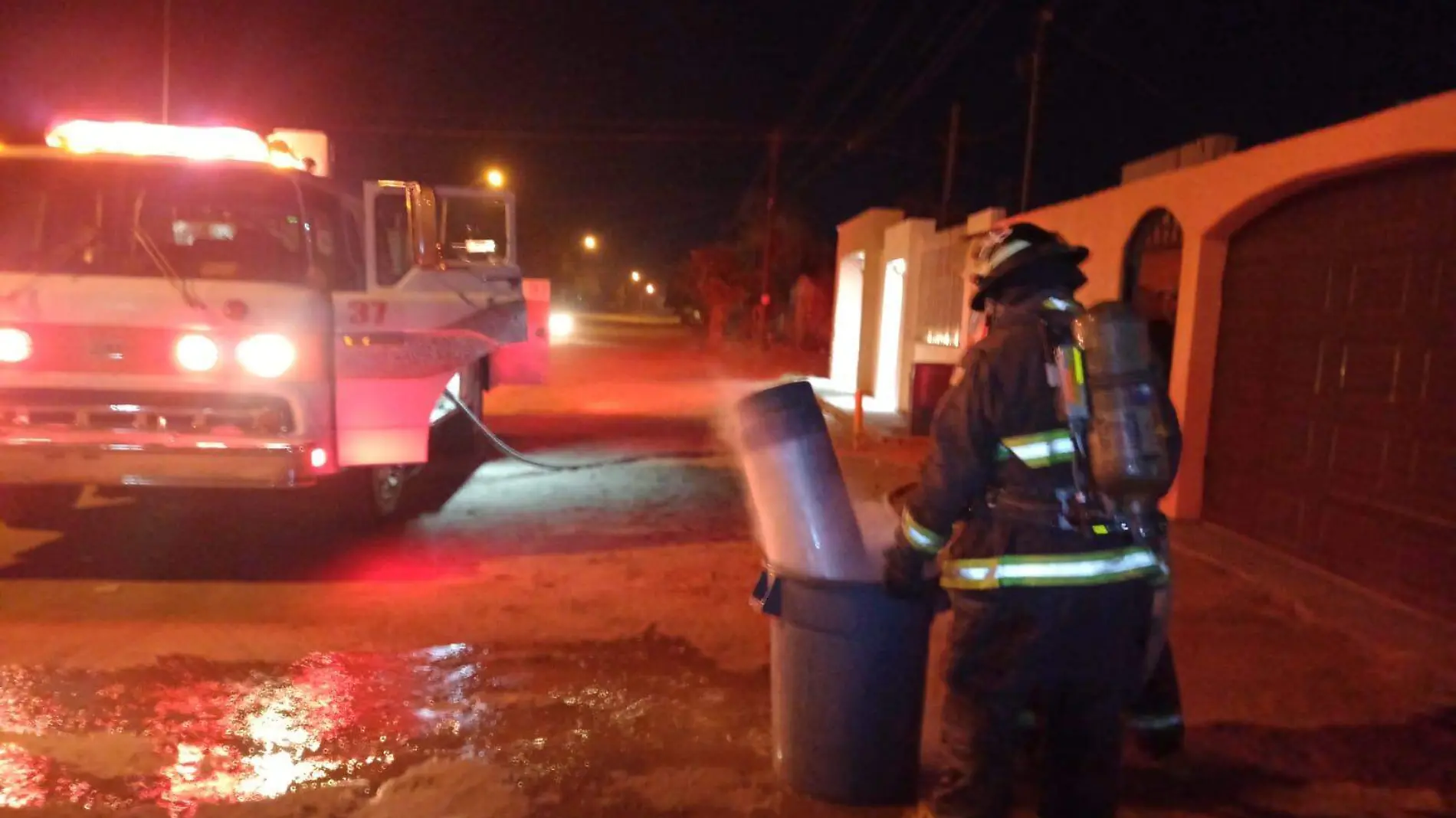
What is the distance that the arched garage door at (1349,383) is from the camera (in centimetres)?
588

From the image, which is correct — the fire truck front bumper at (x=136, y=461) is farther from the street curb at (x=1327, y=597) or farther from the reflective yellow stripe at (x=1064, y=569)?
the street curb at (x=1327, y=597)

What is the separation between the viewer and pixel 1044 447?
299 centimetres

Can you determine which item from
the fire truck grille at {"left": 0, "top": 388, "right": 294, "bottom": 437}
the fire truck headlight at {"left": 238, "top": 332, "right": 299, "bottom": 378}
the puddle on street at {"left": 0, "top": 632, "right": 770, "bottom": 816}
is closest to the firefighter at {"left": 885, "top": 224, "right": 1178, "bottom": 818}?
the puddle on street at {"left": 0, "top": 632, "right": 770, "bottom": 816}

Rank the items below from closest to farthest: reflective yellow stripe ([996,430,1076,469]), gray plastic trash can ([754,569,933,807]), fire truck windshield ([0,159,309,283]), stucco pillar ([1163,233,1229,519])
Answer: reflective yellow stripe ([996,430,1076,469])
gray plastic trash can ([754,569,933,807])
fire truck windshield ([0,159,309,283])
stucco pillar ([1163,233,1229,519])

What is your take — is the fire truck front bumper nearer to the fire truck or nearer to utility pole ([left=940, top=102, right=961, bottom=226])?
the fire truck

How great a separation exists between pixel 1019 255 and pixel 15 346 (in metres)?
5.30

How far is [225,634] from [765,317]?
28.8m

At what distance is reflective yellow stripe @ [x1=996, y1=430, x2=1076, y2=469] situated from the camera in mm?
2984

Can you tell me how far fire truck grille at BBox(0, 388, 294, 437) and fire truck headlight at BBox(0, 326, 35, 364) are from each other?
0.17 metres

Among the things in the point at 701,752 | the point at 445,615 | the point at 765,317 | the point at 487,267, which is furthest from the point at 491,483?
the point at 765,317

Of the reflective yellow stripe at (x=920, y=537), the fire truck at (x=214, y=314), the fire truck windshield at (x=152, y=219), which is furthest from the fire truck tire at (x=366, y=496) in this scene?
the reflective yellow stripe at (x=920, y=537)

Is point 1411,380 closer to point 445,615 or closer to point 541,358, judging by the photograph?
point 445,615

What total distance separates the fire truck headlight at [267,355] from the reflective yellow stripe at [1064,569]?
425cm

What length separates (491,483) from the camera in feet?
31.9
